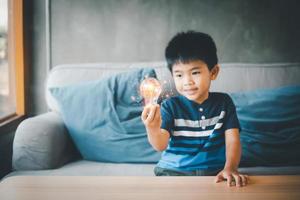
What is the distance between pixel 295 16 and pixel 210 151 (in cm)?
87

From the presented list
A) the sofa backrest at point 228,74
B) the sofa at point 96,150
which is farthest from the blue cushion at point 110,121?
the sofa backrest at point 228,74

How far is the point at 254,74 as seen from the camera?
4.91 feet

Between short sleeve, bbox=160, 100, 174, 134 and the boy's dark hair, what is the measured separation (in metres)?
0.10

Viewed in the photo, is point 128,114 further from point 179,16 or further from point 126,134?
point 179,16

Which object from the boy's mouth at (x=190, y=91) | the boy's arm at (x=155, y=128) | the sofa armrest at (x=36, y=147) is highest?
the boy's mouth at (x=190, y=91)

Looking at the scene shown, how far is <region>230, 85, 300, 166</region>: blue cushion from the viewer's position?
133cm

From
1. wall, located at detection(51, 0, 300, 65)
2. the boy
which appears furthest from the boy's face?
wall, located at detection(51, 0, 300, 65)

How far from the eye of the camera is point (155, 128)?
0.94 metres

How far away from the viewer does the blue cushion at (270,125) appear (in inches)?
52.2

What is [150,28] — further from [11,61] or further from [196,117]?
[196,117]

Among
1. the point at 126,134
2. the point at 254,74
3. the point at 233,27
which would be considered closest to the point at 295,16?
the point at 233,27

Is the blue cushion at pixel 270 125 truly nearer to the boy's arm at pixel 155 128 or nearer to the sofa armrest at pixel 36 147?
the boy's arm at pixel 155 128

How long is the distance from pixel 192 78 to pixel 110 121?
0.43 m

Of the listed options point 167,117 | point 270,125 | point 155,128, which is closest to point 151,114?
point 155,128
